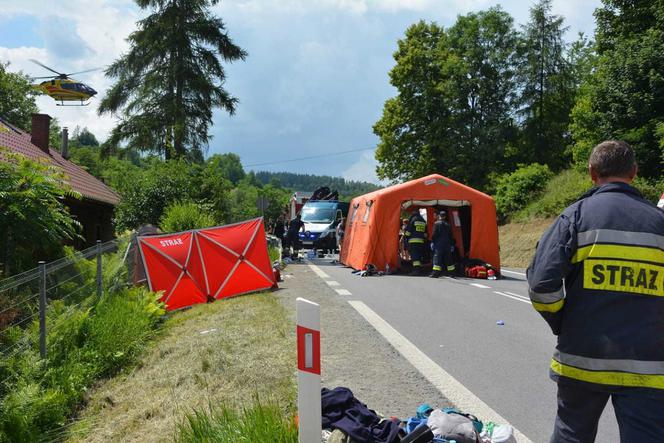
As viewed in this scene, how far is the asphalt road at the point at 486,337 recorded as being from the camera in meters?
4.77

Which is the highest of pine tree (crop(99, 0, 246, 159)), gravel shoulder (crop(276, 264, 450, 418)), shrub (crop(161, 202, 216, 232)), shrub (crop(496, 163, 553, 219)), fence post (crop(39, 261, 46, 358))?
pine tree (crop(99, 0, 246, 159))

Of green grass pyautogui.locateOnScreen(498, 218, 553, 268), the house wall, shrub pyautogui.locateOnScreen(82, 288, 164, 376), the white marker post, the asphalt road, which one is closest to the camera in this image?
the white marker post

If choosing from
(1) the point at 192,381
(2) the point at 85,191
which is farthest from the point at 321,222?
(1) the point at 192,381

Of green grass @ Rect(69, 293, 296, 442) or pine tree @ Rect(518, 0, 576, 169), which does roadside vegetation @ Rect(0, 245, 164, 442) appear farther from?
pine tree @ Rect(518, 0, 576, 169)

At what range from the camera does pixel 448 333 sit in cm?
775

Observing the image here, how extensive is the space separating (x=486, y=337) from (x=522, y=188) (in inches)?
963

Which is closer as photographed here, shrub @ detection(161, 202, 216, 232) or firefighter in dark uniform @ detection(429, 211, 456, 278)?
shrub @ detection(161, 202, 216, 232)

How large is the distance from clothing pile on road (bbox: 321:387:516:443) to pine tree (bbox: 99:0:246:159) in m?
22.0

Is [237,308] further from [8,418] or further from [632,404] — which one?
[632,404]

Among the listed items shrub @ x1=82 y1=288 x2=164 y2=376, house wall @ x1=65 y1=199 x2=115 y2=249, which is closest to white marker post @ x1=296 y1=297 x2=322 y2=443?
shrub @ x1=82 y1=288 x2=164 y2=376

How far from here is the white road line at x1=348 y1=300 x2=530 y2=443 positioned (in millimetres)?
4543

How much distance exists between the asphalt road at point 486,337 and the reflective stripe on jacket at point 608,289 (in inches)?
65.8

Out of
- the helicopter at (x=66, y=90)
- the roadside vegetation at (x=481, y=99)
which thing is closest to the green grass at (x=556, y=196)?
the roadside vegetation at (x=481, y=99)

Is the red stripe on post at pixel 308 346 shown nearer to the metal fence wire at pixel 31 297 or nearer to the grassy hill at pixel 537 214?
the metal fence wire at pixel 31 297
